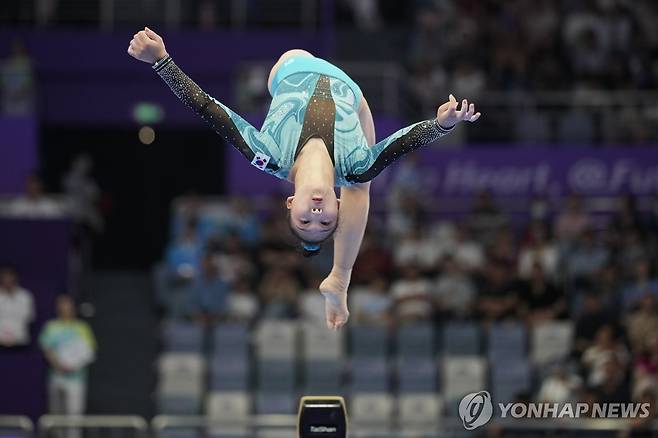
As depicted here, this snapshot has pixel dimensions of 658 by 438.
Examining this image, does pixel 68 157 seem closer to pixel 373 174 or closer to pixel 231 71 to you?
pixel 231 71

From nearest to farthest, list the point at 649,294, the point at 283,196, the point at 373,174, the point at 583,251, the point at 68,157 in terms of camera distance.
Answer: the point at 373,174
the point at 649,294
the point at 583,251
the point at 283,196
the point at 68,157

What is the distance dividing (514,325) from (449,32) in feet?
17.3

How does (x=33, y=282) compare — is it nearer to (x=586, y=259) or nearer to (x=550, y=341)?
(x=550, y=341)

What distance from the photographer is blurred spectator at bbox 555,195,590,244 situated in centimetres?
1455

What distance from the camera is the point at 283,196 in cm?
1554

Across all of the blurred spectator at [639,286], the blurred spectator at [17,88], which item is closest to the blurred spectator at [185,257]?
the blurred spectator at [17,88]

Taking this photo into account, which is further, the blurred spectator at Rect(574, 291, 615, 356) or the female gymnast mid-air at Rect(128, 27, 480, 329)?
the blurred spectator at Rect(574, 291, 615, 356)

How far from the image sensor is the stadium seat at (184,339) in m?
13.1

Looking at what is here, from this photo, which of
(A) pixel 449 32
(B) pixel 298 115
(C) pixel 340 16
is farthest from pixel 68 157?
(B) pixel 298 115

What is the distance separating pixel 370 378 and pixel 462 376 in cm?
83

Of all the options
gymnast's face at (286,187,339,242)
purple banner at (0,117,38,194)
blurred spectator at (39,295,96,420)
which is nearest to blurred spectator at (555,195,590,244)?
blurred spectator at (39,295,96,420)

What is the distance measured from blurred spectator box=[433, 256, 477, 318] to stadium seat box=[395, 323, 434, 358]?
1.61 ft

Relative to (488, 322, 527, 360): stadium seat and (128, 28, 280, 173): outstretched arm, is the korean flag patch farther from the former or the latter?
(488, 322, 527, 360): stadium seat

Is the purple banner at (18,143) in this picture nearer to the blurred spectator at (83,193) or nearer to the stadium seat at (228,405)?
the blurred spectator at (83,193)
